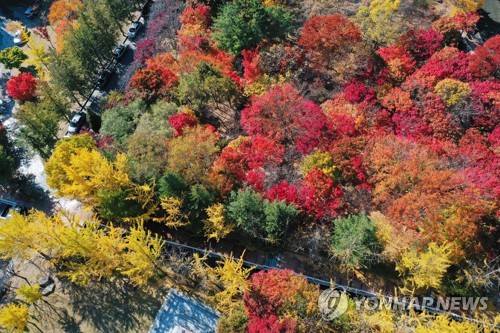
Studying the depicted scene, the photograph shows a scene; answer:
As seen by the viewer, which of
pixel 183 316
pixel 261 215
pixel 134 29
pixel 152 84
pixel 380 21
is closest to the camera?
pixel 261 215

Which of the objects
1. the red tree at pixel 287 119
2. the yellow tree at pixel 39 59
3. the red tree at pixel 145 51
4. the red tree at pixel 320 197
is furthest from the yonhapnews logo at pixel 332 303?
the yellow tree at pixel 39 59

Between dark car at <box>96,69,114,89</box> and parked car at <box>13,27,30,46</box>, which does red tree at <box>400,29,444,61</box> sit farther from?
parked car at <box>13,27,30,46</box>


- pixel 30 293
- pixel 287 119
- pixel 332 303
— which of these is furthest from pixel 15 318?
pixel 287 119

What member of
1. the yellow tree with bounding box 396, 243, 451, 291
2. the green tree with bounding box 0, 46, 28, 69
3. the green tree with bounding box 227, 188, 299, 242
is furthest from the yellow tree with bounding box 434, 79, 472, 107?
the green tree with bounding box 0, 46, 28, 69

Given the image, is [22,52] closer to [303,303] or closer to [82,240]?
[82,240]

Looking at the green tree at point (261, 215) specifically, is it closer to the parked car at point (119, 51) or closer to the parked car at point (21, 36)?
the parked car at point (119, 51)

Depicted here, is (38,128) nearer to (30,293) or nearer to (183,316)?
(30,293)
